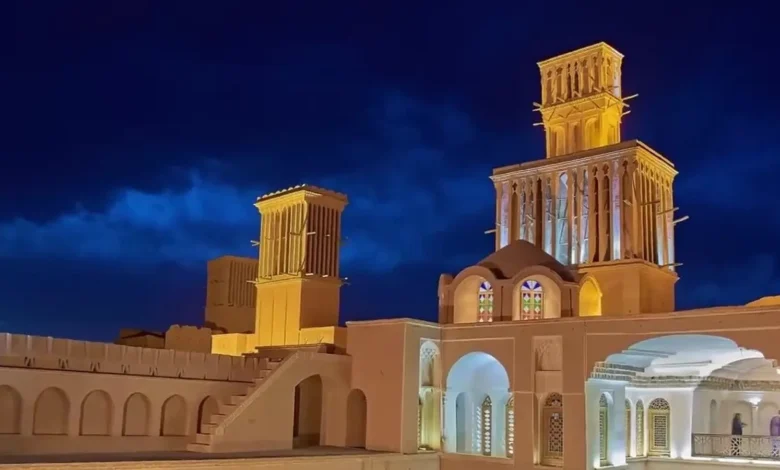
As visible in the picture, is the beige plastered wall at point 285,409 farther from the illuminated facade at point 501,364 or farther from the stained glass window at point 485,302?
the stained glass window at point 485,302

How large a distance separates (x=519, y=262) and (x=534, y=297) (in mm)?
1347

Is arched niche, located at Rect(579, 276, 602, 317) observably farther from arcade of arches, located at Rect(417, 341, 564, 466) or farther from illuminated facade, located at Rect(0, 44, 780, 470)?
arcade of arches, located at Rect(417, 341, 564, 466)

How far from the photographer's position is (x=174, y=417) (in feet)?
81.5

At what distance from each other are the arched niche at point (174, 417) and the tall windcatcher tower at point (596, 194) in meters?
13.1

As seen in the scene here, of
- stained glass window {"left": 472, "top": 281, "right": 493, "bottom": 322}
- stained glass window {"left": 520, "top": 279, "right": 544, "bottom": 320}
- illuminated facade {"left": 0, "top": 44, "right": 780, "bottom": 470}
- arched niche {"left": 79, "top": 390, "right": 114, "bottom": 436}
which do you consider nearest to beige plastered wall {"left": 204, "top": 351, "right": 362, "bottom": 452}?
illuminated facade {"left": 0, "top": 44, "right": 780, "bottom": 470}

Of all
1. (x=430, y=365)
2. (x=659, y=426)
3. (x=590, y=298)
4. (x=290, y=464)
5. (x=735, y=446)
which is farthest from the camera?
(x=590, y=298)

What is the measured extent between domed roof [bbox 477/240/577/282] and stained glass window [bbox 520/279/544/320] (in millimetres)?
555

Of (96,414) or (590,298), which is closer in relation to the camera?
(96,414)

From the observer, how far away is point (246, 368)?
2666 cm

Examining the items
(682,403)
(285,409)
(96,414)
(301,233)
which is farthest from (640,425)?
(96,414)

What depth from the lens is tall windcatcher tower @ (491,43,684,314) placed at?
92.9 feet

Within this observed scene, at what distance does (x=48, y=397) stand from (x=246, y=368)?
6.34m

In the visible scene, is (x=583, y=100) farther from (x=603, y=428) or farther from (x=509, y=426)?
(x=603, y=428)

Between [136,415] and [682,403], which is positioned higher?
[682,403]
